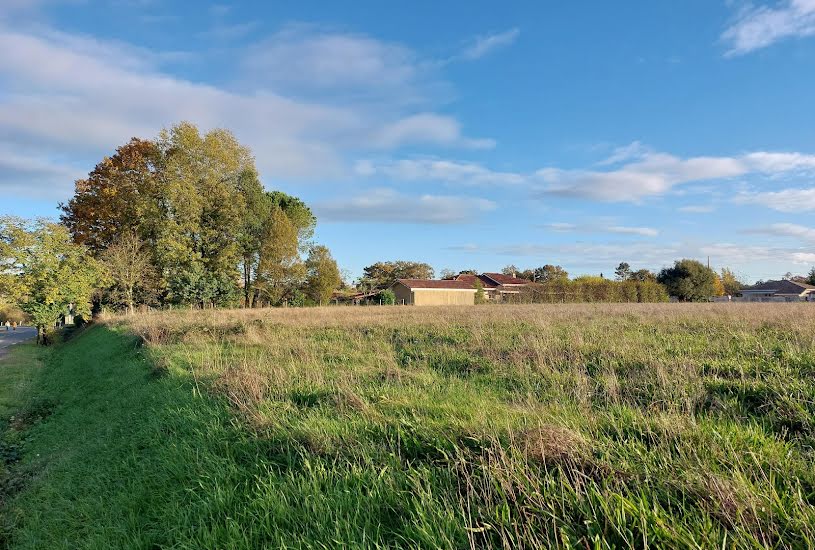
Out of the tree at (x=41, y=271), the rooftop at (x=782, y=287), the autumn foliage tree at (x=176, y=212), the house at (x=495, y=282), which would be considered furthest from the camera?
the house at (x=495, y=282)

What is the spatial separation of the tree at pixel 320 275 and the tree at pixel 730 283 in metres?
78.4

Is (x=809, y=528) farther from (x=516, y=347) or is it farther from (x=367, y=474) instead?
(x=516, y=347)

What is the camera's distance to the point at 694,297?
62344 mm

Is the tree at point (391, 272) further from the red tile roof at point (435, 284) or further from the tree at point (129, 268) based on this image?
the tree at point (129, 268)

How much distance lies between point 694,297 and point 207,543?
71.9 m

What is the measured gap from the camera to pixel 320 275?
48500 millimetres

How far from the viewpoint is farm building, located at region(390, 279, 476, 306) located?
210 ft

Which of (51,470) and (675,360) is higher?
(675,360)

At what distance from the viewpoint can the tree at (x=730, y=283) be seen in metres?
90.0

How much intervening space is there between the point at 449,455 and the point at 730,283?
11268 cm

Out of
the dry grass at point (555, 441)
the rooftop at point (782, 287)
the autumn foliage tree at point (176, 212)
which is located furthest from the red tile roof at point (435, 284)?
the rooftop at point (782, 287)

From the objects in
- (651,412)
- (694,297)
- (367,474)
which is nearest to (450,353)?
(651,412)

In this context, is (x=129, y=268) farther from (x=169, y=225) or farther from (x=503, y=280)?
(x=503, y=280)

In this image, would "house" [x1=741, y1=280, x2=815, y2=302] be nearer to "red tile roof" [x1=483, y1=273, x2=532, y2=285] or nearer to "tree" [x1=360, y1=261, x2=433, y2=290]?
"red tile roof" [x1=483, y1=273, x2=532, y2=285]
